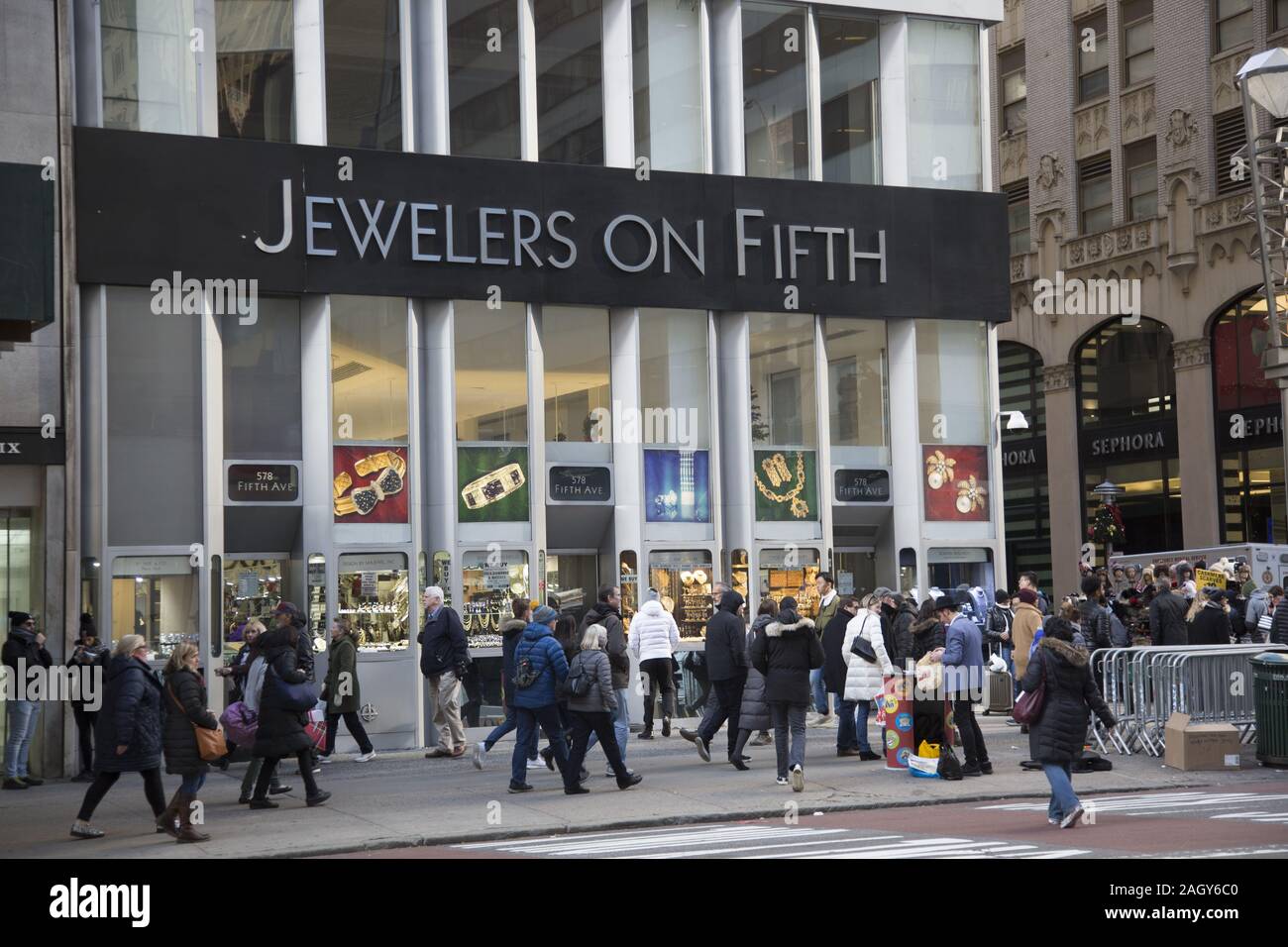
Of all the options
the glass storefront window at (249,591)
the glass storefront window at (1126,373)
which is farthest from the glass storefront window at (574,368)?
the glass storefront window at (1126,373)

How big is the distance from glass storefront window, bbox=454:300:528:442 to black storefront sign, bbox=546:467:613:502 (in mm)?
747

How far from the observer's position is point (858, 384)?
1012 inches

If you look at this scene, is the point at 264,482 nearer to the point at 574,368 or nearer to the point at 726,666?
the point at 574,368

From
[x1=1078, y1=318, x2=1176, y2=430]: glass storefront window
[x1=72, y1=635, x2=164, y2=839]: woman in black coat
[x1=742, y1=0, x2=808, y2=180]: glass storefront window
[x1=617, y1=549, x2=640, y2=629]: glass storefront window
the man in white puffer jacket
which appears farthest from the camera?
[x1=1078, y1=318, x2=1176, y2=430]: glass storefront window

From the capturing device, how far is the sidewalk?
1370 centimetres

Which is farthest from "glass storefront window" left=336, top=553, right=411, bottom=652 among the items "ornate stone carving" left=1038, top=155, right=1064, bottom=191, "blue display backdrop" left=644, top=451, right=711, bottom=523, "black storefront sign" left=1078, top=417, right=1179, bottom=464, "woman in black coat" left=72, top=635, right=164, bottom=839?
"ornate stone carving" left=1038, top=155, right=1064, bottom=191

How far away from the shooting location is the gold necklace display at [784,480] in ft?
81.0

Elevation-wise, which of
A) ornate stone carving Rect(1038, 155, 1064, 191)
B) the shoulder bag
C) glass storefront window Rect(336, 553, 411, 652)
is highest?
ornate stone carving Rect(1038, 155, 1064, 191)

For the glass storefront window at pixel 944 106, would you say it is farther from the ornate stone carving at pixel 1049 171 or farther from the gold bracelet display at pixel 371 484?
the ornate stone carving at pixel 1049 171

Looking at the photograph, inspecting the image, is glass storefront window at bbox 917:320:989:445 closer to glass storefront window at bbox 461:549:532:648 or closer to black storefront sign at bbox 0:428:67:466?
glass storefront window at bbox 461:549:532:648

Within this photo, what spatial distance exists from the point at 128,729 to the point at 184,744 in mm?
482
